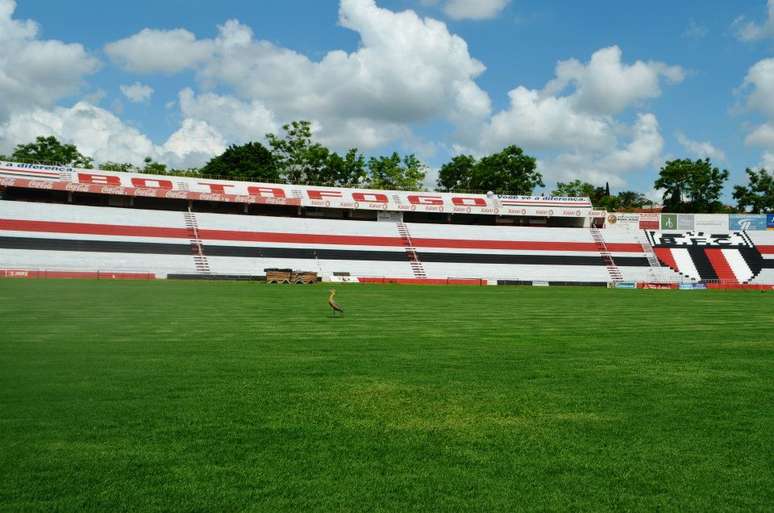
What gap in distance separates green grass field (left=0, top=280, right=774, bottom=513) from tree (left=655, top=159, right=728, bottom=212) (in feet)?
280

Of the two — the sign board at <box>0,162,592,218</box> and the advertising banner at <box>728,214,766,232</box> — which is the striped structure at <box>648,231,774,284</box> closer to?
the advertising banner at <box>728,214,766,232</box>

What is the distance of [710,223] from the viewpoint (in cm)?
6638

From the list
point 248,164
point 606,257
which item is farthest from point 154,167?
point 606,257

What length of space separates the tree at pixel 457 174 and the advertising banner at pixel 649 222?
122 feet

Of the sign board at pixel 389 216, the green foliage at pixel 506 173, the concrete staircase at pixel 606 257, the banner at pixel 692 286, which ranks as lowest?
the banner at pixel 692 286

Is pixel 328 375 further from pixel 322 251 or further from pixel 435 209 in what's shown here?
pixel 435 209

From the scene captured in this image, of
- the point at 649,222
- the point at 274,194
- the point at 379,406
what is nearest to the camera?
the point at 379,406

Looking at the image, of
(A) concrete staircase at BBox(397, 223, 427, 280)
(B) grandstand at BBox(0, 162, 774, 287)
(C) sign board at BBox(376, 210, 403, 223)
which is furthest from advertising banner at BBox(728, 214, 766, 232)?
(C) sign board at BBox(376, 210, 403, 223)

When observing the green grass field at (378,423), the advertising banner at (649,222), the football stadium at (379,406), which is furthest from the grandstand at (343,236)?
the green grass field at (378,423)

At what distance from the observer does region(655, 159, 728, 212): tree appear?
298ft

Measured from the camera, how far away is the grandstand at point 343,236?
50969 millimetres

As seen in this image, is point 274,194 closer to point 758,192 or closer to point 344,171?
point 344,171

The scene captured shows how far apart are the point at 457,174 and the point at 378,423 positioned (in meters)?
98.6

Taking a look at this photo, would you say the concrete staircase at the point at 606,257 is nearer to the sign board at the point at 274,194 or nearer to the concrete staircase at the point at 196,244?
the sign board at the point at 274,194
